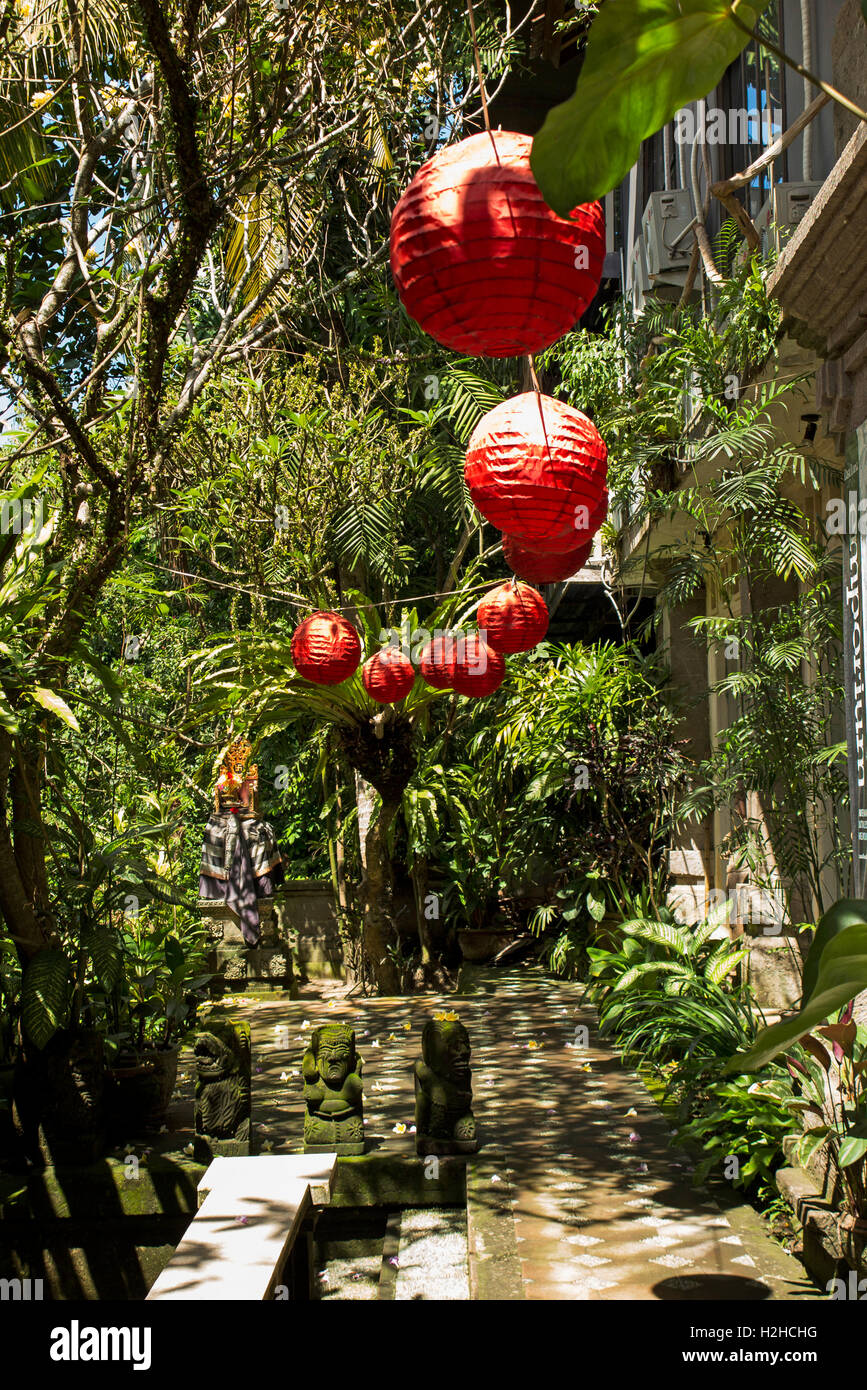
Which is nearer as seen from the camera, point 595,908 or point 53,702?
point 53,702

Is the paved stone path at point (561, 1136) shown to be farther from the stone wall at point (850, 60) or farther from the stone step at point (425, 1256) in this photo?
the stone wall at point (850, 60)

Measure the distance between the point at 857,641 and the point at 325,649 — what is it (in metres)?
3.36

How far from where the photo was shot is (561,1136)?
595 centimetres

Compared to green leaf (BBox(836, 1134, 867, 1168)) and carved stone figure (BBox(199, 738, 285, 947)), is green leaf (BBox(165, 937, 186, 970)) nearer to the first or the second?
carved stone figure (BBox(199, 738, 285, 947))

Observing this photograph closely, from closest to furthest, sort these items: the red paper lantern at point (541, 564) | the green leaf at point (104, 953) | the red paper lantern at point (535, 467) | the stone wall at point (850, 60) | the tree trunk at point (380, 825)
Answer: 1. the red paper lantern at point (535, 467)
2. the stone wall at point (850, 60)
3. the red paper lantern at point (541, 564)
4. the green leaf at point (104, 953)
5. the tree trunk at point (380, 825)

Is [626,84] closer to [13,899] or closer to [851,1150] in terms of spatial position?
[851,1150]

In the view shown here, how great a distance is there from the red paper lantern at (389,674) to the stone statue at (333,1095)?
2.36m

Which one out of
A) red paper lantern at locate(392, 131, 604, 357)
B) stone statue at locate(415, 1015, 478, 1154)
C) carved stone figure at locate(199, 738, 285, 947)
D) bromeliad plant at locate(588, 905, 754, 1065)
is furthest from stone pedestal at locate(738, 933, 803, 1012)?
carved stone figure at locate(199, 738, 285, 947)

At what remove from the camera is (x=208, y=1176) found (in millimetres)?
4469

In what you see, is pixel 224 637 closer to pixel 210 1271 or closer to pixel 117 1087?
pixel 117 1087

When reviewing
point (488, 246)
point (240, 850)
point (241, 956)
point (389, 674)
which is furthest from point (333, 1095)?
point (241, 956)

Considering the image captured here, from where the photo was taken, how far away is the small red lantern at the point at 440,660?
22.1ft

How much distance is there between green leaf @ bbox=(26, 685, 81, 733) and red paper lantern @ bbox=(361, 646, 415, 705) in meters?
2.52

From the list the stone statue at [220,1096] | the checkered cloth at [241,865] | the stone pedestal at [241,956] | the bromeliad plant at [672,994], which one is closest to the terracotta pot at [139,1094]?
the stone statue at [220,1096]
